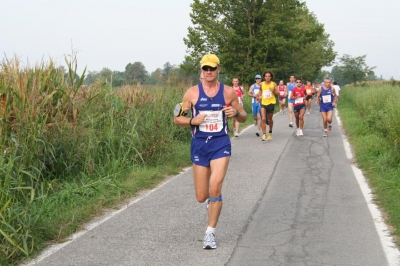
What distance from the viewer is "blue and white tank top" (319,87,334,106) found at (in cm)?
1795

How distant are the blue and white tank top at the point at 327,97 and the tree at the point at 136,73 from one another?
20.1 feet

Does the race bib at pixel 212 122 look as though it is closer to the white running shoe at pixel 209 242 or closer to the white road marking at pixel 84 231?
the white running shoe at pixel 209 242

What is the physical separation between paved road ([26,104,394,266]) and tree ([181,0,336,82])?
3454cm

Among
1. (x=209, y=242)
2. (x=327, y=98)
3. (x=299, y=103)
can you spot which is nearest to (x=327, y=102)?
(x=327, y=98)

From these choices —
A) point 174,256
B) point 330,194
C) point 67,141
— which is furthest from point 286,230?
point 67,141

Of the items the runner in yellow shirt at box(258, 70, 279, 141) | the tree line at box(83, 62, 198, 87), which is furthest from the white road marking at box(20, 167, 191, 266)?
the runner in yellow shirt at box(258, 70, 279, 141)

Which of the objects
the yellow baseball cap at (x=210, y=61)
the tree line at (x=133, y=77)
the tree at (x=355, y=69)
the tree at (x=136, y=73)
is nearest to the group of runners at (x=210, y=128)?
the yellow baseball cap at (x=210, y=61)

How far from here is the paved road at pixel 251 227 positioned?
19.3ft

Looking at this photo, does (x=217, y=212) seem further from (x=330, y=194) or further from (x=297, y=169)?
(x=297, y=169)

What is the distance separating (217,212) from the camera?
6.25 metres

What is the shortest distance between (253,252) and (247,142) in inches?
413

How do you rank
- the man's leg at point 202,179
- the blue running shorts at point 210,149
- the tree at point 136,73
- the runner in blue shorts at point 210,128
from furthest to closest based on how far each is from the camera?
the tree at point 136,73, the man's leg at point 202,179, the blue running shorts at point 210,149, the runner in blue shorts at point 210,128

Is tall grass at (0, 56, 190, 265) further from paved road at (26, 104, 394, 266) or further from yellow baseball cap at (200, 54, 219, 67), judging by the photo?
yellow baseball cap at (200, 54, 219, 67)

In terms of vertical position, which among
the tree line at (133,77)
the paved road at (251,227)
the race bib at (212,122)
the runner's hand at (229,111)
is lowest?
the paved road at (251,227)
